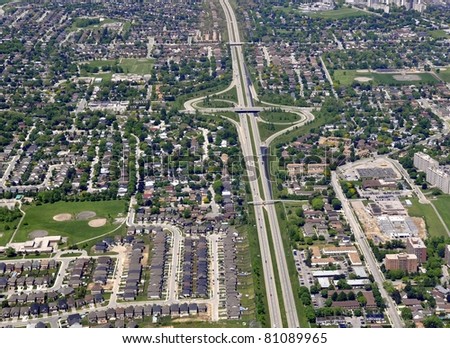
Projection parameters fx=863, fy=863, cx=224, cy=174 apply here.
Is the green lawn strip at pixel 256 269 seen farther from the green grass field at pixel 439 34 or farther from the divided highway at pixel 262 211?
the green grass field at pixel 439 34

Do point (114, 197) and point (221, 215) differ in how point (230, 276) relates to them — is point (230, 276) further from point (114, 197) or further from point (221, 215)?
point (114, 197)

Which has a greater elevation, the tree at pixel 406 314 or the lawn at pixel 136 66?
the tree at pixel 406 314

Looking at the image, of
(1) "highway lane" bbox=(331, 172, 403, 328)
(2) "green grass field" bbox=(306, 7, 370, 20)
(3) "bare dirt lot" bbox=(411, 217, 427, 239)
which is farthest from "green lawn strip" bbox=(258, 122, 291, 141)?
(2) "green grass field" bbox=(306, 7, 370, 20)

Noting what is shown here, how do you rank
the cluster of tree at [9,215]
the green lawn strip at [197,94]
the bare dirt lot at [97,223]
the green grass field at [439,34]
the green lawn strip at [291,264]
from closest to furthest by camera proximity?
the green lawn strip at [291,264], the bare dirt lot at [97,223], the cluster of tree at [9,215], the green lawn strip at [197,94], the green grass field at [439,34]

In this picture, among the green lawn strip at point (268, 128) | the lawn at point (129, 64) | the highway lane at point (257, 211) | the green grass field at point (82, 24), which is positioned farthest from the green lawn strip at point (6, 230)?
the green grass field at point (82, 24)

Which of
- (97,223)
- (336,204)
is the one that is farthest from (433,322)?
(97,223)

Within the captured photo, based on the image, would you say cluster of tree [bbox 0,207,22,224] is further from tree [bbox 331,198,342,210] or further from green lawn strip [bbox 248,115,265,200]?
tree [bbox 331,198,342,210]
